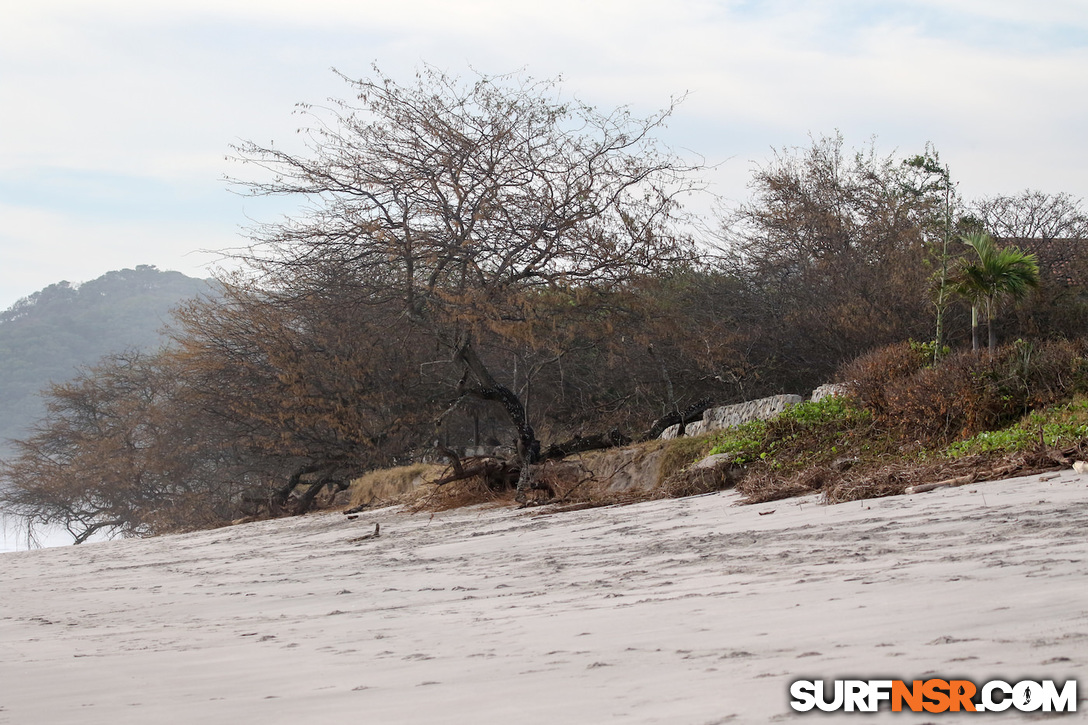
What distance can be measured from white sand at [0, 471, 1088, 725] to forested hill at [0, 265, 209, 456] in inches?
2155

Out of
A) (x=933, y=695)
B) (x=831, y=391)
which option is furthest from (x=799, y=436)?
(x=933, y=695)

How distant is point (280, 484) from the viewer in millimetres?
23250

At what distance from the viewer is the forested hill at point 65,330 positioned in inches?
2670

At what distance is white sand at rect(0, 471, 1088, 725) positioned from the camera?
7.88 ft

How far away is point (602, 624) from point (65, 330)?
278 feet

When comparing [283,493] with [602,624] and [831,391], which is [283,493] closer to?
[831,391]

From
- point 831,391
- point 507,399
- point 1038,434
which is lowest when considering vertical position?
point 1038,434

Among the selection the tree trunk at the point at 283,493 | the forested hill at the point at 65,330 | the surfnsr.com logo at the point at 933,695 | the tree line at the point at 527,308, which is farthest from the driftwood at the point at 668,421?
the forested hill at the point at 65,330

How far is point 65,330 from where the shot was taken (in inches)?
3108

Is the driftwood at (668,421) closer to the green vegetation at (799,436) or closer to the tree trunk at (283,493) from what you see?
the green vegetation at (799,436)

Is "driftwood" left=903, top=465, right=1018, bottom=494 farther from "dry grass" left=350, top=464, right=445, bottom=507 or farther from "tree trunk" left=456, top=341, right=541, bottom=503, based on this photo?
"dry grass" left=350, top=464, right=445, bottom=507

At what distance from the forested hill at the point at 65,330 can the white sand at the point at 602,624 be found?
54.7 m

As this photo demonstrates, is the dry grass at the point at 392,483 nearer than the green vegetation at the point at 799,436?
No

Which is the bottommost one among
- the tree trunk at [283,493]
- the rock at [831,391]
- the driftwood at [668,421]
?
the tree trunk at [283,493]
